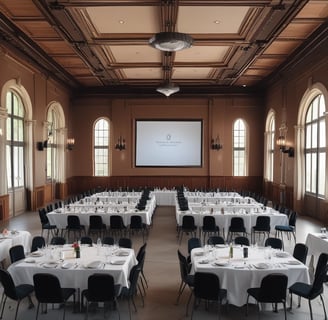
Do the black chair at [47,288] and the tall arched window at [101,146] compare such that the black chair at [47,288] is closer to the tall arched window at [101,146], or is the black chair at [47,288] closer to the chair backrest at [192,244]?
the chair backrest at [192,244]

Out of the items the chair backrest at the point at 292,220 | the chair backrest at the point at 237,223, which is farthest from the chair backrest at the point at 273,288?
the chair backrest at the point at 292,220

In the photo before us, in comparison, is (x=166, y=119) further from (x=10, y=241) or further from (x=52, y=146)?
(x=10, y=241)

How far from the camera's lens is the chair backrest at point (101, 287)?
16.8 feet

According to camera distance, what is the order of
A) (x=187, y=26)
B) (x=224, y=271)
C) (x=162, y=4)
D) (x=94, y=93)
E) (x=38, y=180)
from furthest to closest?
(x=94, y=93), (x=38, y=180), (x=187, y=26), (x=162, y=4), (x=224, y=271)

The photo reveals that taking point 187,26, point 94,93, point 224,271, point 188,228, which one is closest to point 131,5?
point 187,26

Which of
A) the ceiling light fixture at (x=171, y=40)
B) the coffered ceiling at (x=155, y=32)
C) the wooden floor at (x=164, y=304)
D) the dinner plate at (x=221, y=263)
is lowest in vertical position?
the wooden floor at (x=164, y=304)

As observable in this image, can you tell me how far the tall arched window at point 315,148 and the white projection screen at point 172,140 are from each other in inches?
284

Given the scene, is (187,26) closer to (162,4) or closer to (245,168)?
(162,4)

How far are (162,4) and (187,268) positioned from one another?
20.8 feet

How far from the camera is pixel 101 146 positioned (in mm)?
21609

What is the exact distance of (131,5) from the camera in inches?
360

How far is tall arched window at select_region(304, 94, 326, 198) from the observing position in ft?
44.5

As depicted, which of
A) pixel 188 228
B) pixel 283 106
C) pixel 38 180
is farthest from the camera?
pixel 283 106

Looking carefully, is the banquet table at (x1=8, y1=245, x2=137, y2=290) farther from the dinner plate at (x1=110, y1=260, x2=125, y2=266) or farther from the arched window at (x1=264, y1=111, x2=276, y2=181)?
the arched window at (x1=264, y1=111, x2=276, y2=181)
